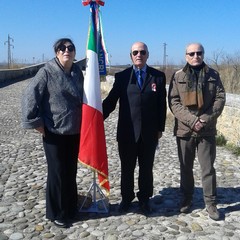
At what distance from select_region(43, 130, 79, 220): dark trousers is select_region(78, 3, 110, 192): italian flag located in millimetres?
137

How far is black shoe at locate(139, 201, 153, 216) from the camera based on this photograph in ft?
15.2

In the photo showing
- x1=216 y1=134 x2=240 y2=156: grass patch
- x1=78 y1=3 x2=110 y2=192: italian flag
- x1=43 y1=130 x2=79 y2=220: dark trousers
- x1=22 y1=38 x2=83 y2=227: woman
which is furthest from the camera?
x1=216 y1=134 x2=240 y2=156: grass patch

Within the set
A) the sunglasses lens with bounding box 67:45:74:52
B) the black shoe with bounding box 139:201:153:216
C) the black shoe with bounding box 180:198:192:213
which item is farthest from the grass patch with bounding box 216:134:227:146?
the sunglasses lens with bounding box 67:45:74:52

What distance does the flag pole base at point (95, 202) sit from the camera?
15.4ft

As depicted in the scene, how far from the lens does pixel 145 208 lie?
4648 millimetres

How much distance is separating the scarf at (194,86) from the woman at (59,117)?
1.25 m

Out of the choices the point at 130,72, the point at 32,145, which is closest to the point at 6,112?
the point at 32,145

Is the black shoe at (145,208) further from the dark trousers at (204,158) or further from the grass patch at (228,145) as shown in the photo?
the grass patch at (228,145)

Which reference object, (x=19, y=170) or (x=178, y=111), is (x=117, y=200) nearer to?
(x=178, y=111)

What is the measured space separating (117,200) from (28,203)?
1198 mm

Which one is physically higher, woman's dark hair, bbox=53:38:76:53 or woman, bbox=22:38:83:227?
woman's dark hair, bbox=53:38:76:53

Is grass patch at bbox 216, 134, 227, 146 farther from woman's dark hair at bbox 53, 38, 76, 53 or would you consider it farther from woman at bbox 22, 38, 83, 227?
woman's dark hair at bbox 53, 38, 76, 53

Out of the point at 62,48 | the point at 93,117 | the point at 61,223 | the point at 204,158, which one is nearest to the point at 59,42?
the point at 62,48

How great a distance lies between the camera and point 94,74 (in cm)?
441
